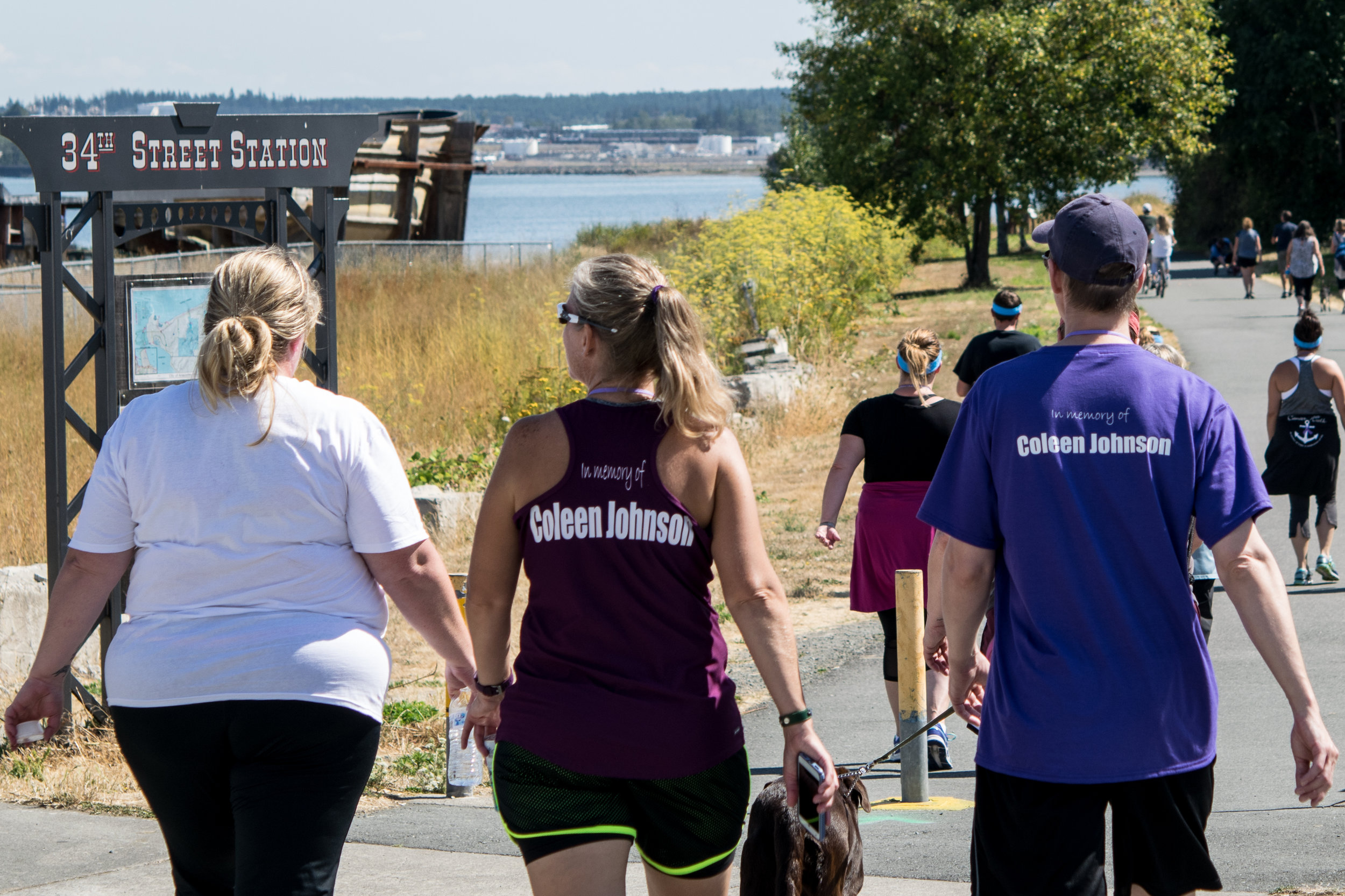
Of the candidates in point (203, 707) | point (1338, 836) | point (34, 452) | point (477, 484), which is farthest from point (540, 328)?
point (203, 707)

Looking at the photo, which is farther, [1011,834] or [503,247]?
[503,247]

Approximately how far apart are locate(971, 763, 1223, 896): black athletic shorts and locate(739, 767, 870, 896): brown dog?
22.5 inches

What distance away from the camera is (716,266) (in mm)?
20172

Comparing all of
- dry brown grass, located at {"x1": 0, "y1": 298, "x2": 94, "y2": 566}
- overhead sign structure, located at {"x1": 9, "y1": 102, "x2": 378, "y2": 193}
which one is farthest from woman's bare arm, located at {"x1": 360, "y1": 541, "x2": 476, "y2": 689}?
dry brown grass, located at {"x1": 0, "y1": 298, "x2": 94, "y2": 566}

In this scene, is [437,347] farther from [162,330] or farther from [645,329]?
[645,329]

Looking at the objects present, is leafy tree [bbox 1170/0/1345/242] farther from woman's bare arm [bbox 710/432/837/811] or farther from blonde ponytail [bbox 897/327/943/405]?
woman's bare arm [bbox 710/432/837/811]

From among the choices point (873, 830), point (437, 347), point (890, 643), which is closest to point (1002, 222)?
point (437, 347)

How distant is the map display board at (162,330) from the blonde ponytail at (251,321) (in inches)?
136

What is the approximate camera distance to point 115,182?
20.0 ft

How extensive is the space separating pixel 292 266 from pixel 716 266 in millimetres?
17269

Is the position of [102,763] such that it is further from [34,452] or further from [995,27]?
[995,27]

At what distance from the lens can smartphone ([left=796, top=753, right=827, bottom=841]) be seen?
2867 millimetres

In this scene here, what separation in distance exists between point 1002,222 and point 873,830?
132 ft

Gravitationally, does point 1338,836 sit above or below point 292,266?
below
